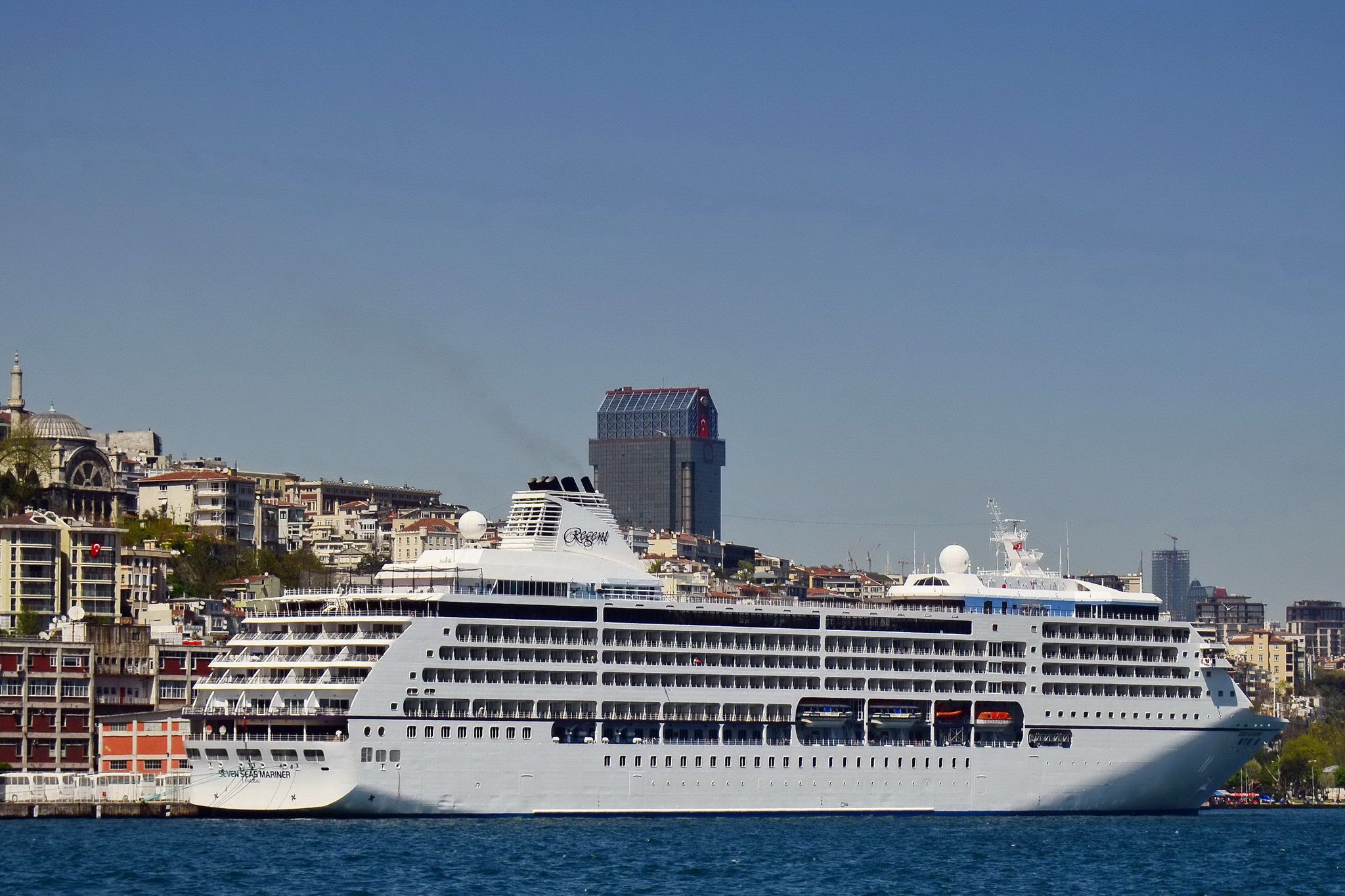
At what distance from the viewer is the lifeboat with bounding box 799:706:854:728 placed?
7206cm

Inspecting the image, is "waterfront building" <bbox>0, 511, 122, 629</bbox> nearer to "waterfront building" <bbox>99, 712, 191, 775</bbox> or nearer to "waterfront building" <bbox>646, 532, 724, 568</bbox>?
"waterfront building" <bbox>99, 712, 191, 775</bbox>

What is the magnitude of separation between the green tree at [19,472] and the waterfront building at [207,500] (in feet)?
65.0

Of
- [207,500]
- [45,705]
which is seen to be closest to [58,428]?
[207,500]

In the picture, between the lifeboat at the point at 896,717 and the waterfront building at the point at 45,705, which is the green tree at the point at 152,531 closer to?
the waterfront building at the point at 45,705

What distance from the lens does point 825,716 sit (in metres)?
72.2

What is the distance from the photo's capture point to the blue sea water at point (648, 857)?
52219mm

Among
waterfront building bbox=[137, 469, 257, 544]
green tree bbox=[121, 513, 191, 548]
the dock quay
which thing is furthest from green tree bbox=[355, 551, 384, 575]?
the dock quay

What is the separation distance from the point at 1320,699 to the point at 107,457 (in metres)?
106

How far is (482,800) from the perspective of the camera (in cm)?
6600

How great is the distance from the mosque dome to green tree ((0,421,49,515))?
1276cm

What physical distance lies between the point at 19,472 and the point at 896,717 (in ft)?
207

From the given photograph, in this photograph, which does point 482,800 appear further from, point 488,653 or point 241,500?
point 241,500

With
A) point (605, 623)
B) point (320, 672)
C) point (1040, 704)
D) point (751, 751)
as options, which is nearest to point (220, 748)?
point (320, 672)

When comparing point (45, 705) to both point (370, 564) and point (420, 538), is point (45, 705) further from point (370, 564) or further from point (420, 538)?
point (420, 538)
